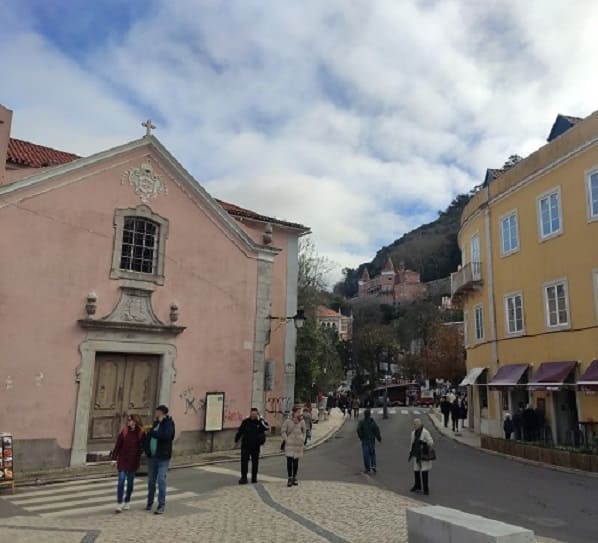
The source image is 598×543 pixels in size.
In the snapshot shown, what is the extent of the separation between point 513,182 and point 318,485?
16.0 metres

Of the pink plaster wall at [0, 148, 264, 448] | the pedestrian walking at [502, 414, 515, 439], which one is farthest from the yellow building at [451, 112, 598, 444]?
the pink plaster wall at [0, 148, 264, 448]

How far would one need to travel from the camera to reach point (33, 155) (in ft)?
59.7

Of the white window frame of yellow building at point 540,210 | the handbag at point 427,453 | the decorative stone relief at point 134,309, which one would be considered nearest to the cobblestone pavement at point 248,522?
the handbag at point 427,453

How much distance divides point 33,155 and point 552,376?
1884 centimetres

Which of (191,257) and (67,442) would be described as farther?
(191,257)

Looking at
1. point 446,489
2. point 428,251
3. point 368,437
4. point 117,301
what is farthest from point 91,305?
point 428,251

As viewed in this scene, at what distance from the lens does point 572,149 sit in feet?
62.2

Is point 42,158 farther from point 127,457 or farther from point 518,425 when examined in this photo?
point 518,425

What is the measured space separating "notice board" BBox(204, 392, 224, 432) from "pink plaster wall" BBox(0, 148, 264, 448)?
0.92 feet

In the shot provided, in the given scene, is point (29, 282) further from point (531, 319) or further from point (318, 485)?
point (531, 319)

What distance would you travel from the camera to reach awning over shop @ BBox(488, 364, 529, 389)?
824 inches

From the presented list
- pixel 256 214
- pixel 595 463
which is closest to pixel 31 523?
pixel 595 463

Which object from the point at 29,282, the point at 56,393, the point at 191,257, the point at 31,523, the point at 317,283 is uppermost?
the point at 317,283

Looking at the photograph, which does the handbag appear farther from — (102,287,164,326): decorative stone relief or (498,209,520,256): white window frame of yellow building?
(498,209,520,256): white window frame of yellow building
